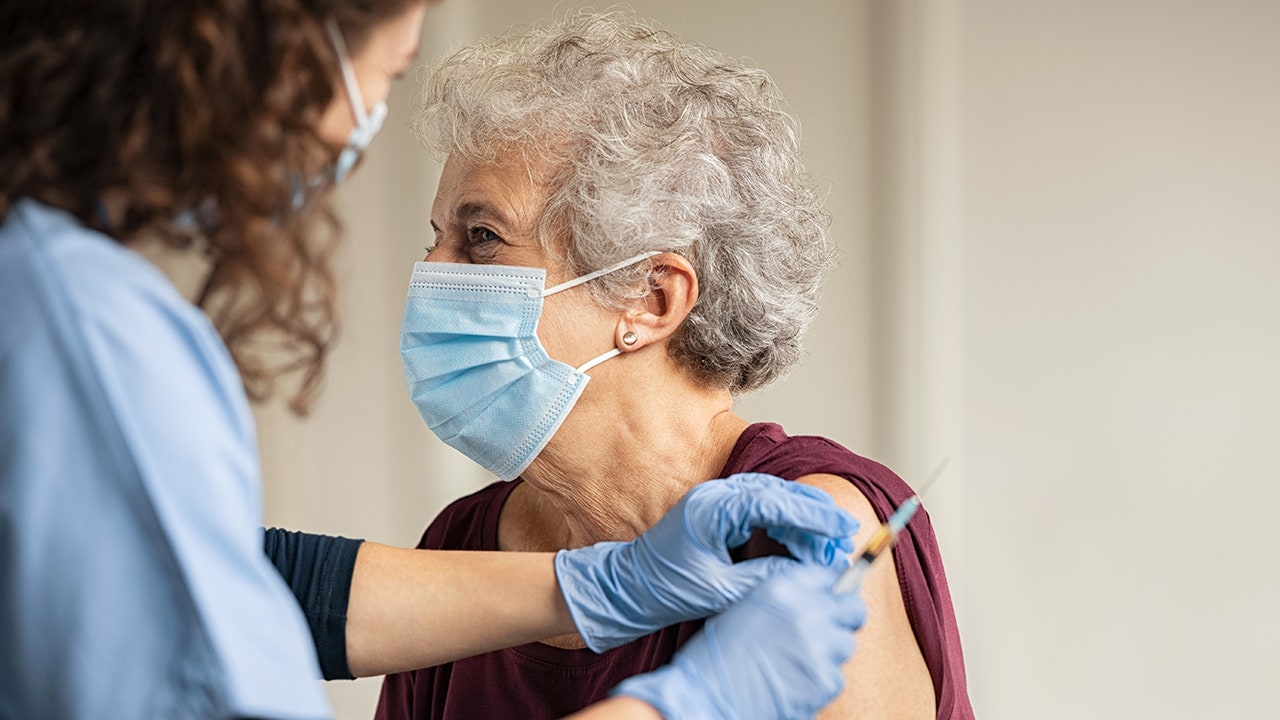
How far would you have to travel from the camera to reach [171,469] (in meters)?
0.74

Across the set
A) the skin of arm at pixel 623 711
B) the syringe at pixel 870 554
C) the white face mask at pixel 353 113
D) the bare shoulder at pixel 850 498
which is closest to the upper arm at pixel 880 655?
the bare shoulder at pixel 850 498

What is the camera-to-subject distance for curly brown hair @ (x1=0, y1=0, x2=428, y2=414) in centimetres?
80

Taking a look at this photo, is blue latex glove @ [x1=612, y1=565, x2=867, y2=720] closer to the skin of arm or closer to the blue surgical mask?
the skin of arm

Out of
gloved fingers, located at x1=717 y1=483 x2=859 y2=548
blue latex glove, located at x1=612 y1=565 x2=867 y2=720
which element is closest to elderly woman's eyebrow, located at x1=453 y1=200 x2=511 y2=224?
gloved fingers, located at x1=717 y1=483 x2=859 y2=548

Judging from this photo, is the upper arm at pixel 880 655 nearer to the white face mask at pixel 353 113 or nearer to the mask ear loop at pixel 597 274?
the mask ear loop at pixel 597 274

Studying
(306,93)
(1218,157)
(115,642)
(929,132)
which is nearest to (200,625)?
(115,642)

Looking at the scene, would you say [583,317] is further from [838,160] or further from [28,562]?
[838,160]

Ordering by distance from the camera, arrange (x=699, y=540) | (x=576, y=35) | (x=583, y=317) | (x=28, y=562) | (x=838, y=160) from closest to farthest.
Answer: (x=28, y=562) → (x=699, y=540) → (x=583, y=317) → (x=576, y=35) → (x=838, y=160)

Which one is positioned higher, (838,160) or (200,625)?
(838,160)

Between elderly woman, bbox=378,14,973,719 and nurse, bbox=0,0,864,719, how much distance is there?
48cm

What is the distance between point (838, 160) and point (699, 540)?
5.20ft

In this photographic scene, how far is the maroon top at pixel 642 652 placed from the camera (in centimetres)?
135

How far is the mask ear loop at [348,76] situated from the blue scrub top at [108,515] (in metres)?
0.25

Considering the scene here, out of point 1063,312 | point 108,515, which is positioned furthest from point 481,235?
point 1063,312
